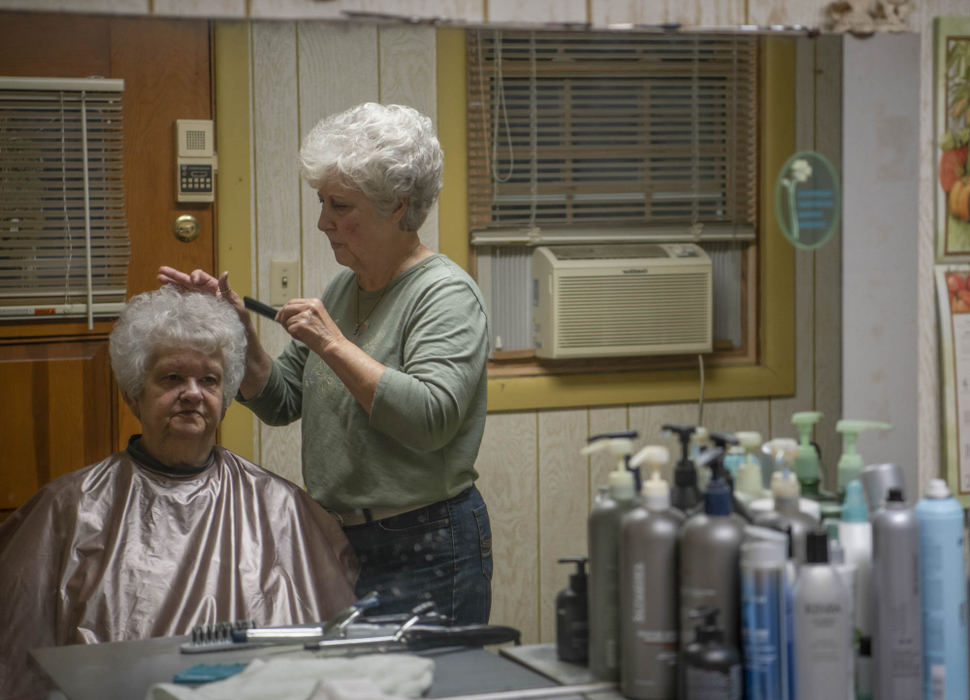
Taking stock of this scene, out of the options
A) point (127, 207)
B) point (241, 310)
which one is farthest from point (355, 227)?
point (127, 207)

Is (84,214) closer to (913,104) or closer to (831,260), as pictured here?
(831,260)

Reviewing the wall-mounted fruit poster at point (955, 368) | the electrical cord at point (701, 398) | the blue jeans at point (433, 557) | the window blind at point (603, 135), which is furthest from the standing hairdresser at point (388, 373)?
the wall-mounted fruit poster at point (955, 368)

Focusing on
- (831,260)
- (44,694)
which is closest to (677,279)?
(831,260)

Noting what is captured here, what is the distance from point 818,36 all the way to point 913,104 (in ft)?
0.77

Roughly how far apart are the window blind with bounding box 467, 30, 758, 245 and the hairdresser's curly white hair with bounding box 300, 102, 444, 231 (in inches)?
3.1

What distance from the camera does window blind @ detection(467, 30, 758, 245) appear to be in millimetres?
1694

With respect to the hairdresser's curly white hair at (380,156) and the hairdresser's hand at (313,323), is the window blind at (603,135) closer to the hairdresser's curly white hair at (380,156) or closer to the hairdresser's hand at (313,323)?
the hairdresser's curly white hair at (380,156)

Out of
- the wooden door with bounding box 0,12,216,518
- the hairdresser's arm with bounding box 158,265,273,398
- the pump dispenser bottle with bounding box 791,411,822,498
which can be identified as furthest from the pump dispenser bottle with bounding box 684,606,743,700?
the wooden door with bounding box 0,12,216,518

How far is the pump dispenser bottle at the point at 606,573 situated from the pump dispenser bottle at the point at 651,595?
0.09 ft

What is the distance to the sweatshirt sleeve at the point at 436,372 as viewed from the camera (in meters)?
1.61

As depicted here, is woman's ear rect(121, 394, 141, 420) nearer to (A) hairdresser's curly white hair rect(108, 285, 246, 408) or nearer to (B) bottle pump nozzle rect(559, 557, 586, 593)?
(A) hairdresser's curly white hair rect(108, 285, 246, 408)

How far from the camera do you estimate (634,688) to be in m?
1.42

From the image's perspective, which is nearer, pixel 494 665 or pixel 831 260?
pixel 494 665

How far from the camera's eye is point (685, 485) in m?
1.52
